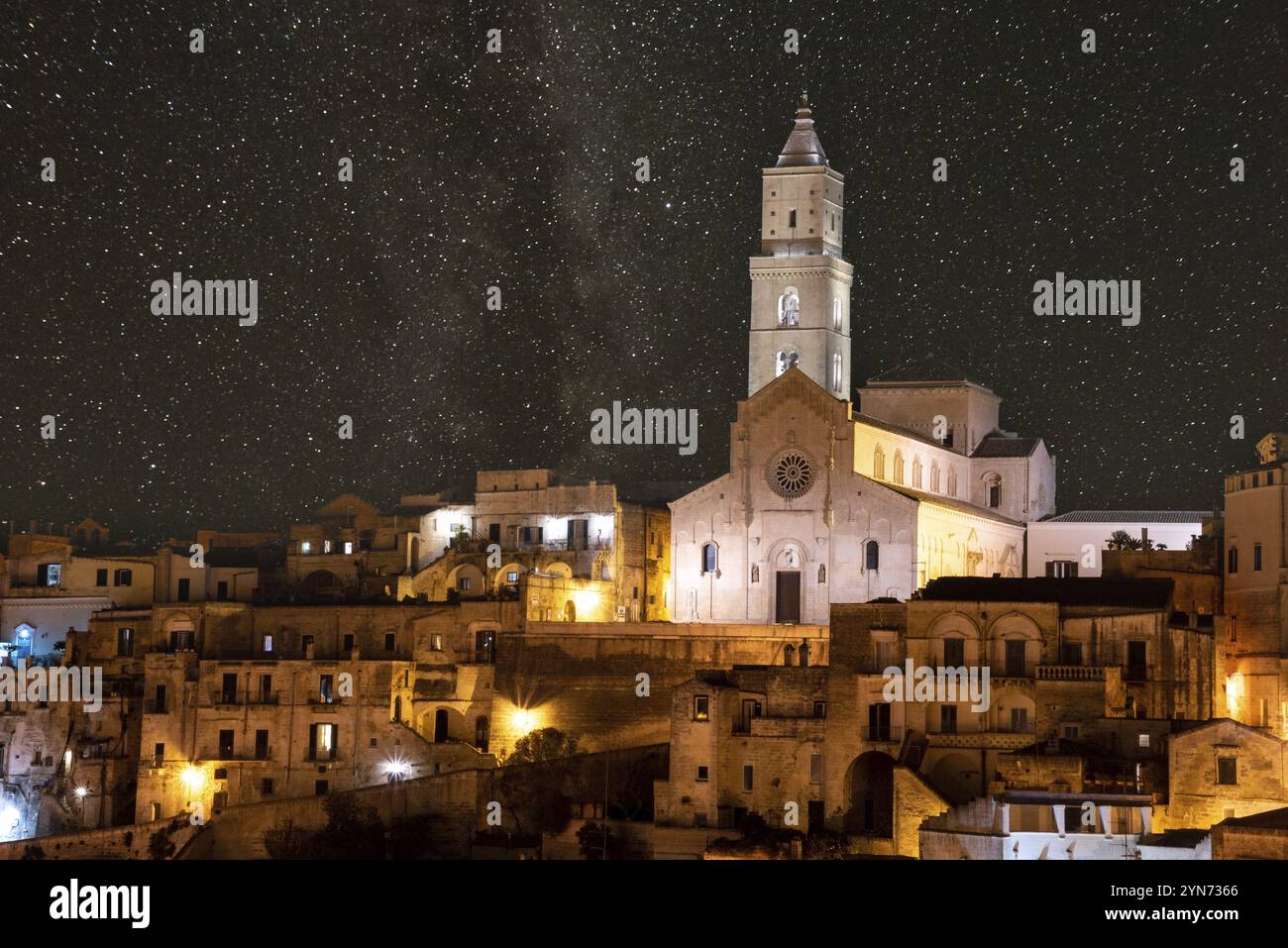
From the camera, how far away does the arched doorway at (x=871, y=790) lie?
55281 mm

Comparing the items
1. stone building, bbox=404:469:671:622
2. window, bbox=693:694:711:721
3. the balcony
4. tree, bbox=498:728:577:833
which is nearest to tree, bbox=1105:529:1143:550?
stone building, bbox=404:469:671:622

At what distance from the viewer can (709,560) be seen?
234 feet

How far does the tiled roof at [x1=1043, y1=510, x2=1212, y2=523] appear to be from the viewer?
76.4 m

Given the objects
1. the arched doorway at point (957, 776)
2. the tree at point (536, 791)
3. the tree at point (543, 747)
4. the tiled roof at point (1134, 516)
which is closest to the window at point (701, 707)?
the tree at point (536, 791)

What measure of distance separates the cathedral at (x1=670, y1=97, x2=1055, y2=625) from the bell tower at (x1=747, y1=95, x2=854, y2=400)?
47 mm

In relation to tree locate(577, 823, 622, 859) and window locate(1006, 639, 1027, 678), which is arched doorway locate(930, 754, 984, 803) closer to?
window locate(1006, 639, 1027, 678)

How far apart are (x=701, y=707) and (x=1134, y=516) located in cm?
2624

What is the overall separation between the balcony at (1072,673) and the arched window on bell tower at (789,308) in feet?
86.7

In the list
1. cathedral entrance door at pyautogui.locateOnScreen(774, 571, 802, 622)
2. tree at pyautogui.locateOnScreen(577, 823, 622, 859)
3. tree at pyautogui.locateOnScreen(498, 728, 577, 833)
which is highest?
cathedral entrance door at pyautogui.locateOnScreen(774, 571, 802, 622)

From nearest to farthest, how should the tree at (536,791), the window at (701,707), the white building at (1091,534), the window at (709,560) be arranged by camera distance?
the window at (701,707) → the tree at (536,791) → the window at (709,560) → the white building at (1091,534)

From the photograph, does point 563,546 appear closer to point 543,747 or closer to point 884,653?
point 543,747

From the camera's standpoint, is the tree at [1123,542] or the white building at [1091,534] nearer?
the tree at [1123,542]

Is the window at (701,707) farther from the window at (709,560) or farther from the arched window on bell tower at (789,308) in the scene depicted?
the arched window on bell tower at (789,308)
